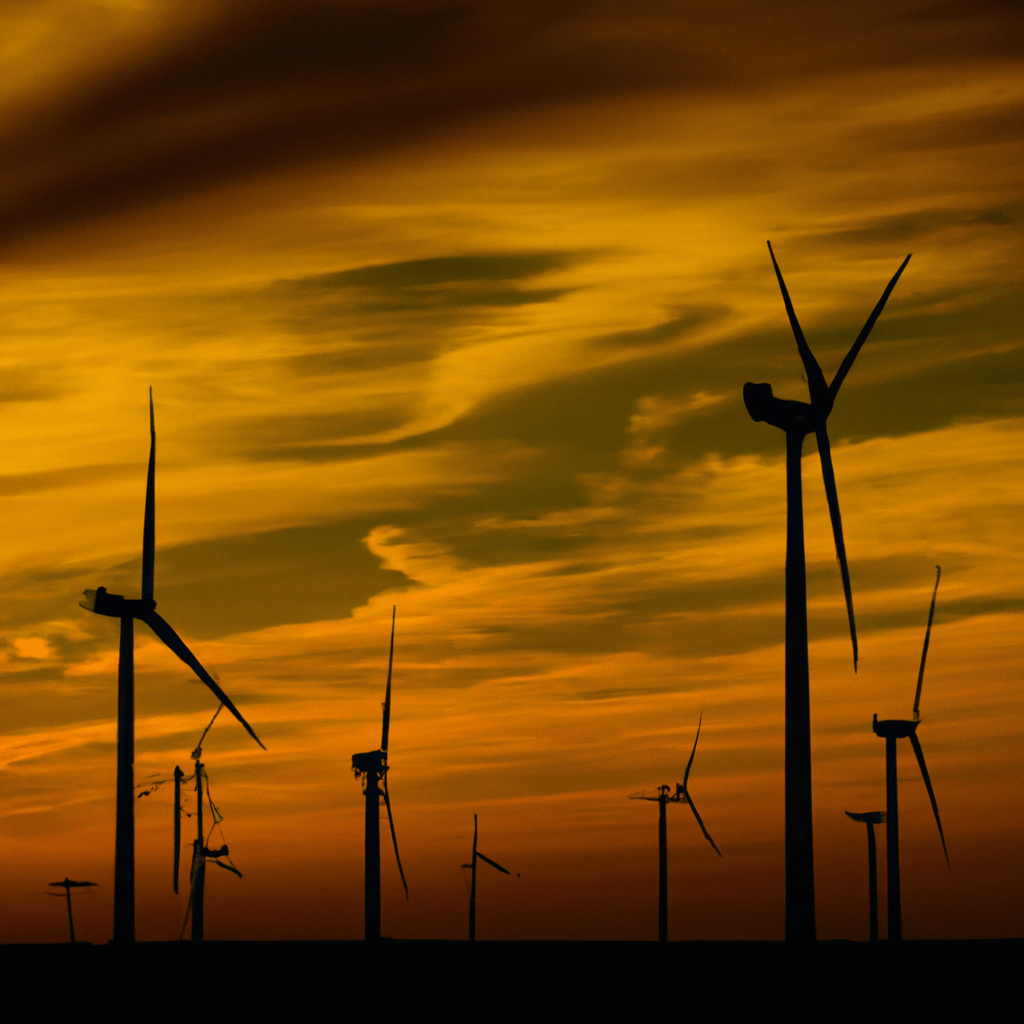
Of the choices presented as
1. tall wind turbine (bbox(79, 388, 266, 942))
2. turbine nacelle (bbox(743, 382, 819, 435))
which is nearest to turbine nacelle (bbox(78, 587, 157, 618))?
tall wind turbine (bbox(79, 388, 266, 942))

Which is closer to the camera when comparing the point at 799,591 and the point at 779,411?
the point at 799,591

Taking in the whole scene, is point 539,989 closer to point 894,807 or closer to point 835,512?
point 835,512

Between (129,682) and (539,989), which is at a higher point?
(129,682)

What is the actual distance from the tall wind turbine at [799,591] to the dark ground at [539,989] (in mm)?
2739

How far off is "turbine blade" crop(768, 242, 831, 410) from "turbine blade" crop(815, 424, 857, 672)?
4.33 ft

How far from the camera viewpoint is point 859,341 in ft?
210

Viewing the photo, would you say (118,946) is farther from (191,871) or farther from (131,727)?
(191,871)

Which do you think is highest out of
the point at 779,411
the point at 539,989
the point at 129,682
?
the point at 779,411

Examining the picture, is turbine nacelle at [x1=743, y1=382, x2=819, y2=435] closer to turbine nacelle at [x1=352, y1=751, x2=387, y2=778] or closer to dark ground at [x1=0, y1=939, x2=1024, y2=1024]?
dark ground at [x1=0, y1=939, x2=1024, y2=1024]

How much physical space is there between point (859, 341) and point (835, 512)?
803 centimetres

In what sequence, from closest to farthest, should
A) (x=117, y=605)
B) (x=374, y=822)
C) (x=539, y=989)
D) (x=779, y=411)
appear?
(x=539, y=989) → (x=779, y=411) → (x=117, y=605) → (x=374, y=822)

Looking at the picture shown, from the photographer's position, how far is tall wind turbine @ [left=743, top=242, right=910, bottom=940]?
170 ft

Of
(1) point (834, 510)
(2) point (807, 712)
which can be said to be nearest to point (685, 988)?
(2) point (807, 712)

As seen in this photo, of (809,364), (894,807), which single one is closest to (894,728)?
(894,807)
